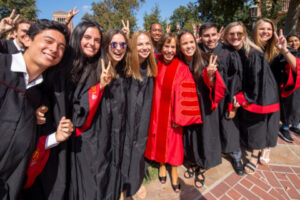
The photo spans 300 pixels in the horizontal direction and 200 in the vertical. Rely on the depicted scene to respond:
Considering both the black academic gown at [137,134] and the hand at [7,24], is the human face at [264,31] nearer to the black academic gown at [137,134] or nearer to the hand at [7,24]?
the black academic gown at [137,134]

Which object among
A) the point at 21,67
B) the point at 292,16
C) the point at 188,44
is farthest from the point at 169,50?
the point at 292,16

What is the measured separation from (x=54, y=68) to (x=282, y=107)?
→ 403 centimetres

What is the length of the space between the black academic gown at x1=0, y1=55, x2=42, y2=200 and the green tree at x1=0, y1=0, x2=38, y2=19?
77.1ft

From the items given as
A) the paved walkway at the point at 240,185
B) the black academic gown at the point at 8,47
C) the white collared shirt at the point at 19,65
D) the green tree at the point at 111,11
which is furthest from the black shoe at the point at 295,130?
the green tree at the point at 111,11

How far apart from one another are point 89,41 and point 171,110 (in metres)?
1.38

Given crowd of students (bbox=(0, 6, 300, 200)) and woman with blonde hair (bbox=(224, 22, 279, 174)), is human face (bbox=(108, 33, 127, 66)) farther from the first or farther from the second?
woman with blonde hair (bbox=(224, 22, 279, 174))

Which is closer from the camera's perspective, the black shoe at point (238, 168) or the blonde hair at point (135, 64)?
the blonde hair at point (135, 64)

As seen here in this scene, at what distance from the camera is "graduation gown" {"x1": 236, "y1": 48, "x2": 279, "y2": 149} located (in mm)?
2289

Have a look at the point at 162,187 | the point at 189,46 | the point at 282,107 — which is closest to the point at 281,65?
the point at 282,107

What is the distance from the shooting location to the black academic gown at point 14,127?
1.07 metres

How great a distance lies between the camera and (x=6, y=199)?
47.3 inches

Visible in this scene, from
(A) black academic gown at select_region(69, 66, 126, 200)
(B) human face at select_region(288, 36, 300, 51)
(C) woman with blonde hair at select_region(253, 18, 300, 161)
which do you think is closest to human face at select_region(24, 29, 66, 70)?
(A) black academic gown at select_region(69, 66, 126, 200)

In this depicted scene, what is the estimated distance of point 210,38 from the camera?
2561 millimetres

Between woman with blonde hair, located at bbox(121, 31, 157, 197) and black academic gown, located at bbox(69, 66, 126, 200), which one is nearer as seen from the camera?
black academic gown, located at bbox(69, 66, 126, 200)
